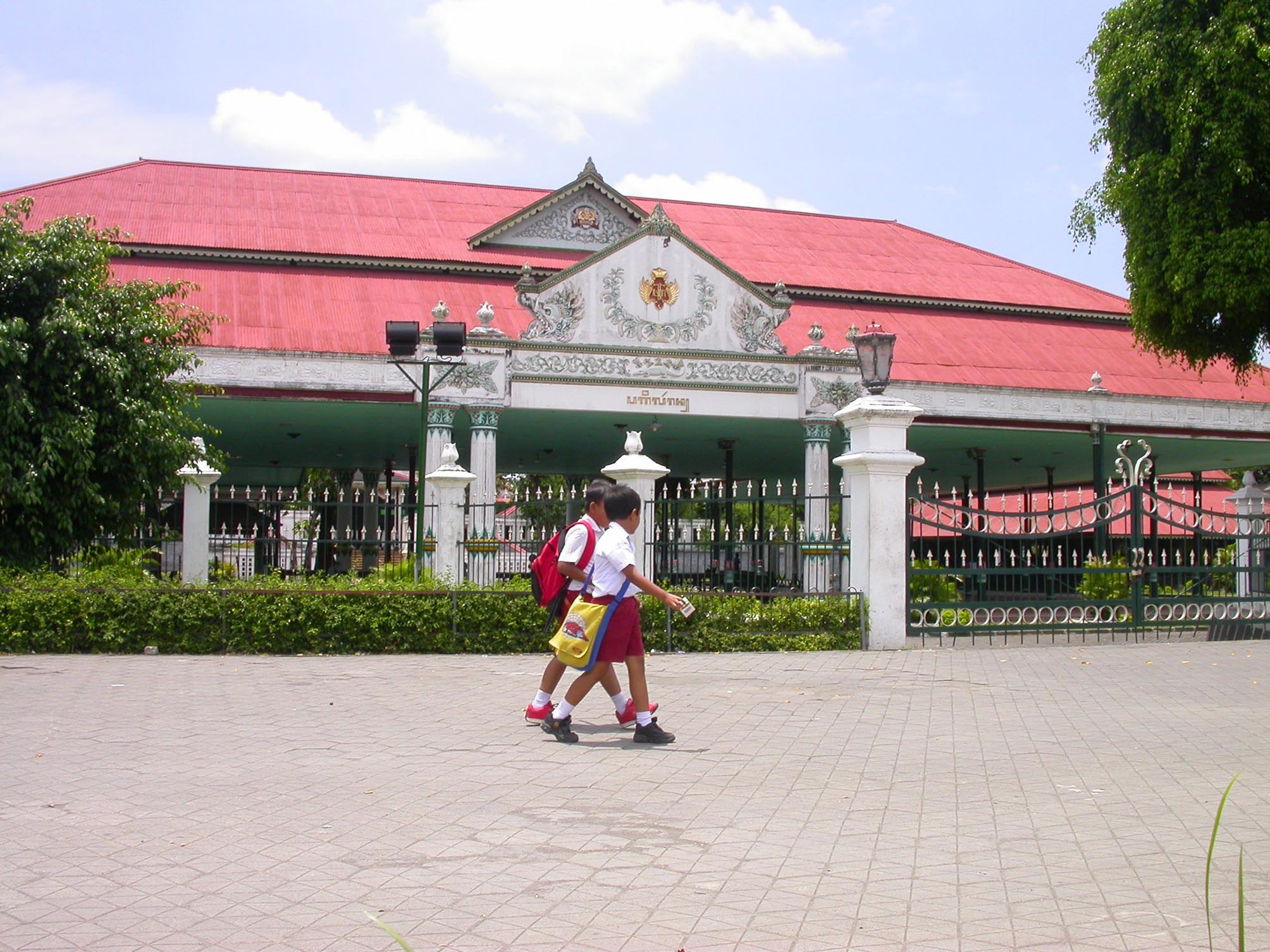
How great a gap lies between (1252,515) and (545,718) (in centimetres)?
1102

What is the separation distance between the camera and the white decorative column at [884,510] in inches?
475

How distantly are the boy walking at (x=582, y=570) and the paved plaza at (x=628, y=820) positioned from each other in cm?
18

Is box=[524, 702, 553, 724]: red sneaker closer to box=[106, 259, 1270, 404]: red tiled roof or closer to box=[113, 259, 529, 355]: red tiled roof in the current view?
box=[113, 259, 529, 355]: red tiled roof

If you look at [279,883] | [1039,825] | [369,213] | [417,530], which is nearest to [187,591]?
[417,530]

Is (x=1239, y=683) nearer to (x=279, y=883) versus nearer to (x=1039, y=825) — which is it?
(x=1039, y=825)

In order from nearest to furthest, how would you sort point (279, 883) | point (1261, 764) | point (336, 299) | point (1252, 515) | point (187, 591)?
1. point (279, 883)
2. point (1261, 764)
3. point (187, 591)
4. point (1252, 515)
5. point (336, 299)

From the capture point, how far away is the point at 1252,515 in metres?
14.9

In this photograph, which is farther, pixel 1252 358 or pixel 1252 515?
pixel 1252 358

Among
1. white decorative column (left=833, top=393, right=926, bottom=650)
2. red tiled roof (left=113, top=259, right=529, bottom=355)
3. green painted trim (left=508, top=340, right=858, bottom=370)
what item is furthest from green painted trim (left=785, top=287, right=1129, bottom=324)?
white decorative column (left=833, top=393, right=926, bottom=650)

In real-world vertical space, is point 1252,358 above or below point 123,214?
below

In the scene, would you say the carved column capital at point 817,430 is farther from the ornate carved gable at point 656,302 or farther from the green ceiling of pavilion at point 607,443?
the ornate carved gable at point 656,302

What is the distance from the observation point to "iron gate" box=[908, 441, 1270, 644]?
1273 cm

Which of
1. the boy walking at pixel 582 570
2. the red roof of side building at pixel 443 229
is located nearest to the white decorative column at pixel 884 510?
the boy walking at pixel 582 570

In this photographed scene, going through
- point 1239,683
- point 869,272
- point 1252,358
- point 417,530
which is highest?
point 869,272
